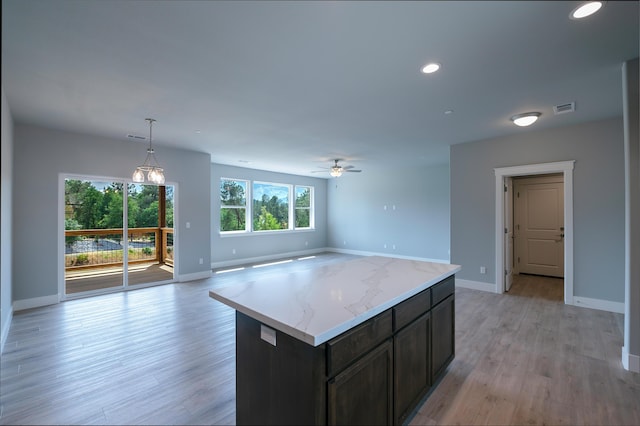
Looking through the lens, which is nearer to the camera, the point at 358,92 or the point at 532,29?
the point at 532,29

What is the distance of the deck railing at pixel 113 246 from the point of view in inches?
190

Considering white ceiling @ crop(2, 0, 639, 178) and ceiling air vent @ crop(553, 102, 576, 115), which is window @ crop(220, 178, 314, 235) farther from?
ceiling air vent @ crop(553, 102, 576, 115)

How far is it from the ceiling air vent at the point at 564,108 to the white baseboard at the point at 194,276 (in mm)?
6465

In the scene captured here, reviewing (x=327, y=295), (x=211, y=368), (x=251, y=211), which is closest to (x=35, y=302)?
(x=211, y=368)

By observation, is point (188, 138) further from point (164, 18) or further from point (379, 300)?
point (379, 300)

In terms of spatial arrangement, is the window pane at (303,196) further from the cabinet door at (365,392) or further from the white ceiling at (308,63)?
the cabinet door at (365,392)

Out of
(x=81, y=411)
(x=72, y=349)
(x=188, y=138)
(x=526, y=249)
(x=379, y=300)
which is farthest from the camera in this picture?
(x=526, y=249)

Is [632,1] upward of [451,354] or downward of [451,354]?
upward

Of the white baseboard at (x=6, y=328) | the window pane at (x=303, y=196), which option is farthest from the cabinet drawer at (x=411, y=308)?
the window pane at (x=303, y=196)

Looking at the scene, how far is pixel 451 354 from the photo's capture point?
258 cm

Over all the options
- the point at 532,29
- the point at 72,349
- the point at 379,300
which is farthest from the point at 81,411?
the point at 532,29

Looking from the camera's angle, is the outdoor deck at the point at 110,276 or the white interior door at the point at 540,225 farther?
the white interior door at the point at 540,225

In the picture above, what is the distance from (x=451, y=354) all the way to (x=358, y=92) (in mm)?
2703

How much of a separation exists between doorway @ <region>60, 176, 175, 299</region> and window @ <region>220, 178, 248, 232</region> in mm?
1844
